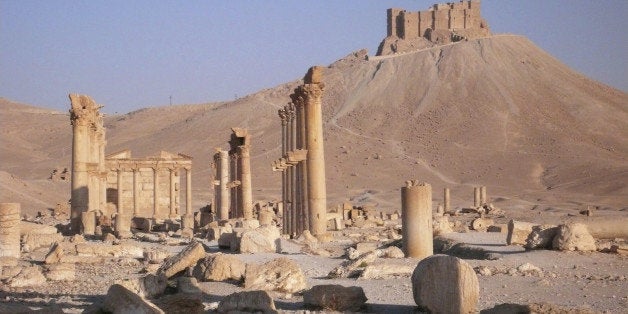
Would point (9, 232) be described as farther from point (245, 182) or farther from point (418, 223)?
point (245, 182)

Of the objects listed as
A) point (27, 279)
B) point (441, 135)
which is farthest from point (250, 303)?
point (441, 135)

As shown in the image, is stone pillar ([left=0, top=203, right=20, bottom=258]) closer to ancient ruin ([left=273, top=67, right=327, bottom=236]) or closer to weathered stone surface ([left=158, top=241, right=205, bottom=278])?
weathered stone surface ([left=158, top=241, right=205, bottom=278])

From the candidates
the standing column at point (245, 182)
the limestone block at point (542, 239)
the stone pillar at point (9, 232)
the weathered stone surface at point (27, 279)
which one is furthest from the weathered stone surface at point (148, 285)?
the standing column at point (245, 182)

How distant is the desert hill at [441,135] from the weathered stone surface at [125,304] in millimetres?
41805

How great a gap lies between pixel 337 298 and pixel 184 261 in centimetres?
396

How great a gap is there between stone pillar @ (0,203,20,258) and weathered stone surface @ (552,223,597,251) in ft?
37.7

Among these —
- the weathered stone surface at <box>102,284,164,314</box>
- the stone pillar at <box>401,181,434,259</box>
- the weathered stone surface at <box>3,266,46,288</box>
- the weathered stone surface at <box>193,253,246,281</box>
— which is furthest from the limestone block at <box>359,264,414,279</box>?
the weathered stone surface at <box>102,284,164,314</box>

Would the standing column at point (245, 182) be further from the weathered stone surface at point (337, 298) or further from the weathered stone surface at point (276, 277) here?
the weathered stone surface at point (337, 298)

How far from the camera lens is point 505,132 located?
A: 81.1 meters

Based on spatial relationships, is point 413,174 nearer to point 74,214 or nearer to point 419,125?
point 419,125

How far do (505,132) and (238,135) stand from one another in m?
52.2

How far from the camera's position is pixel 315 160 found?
24797mm

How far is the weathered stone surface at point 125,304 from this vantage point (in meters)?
8.69

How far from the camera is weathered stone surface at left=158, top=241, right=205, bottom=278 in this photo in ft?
46.0
